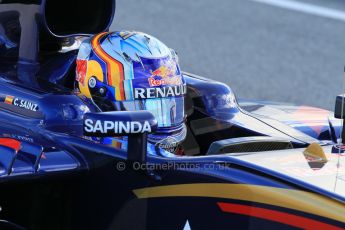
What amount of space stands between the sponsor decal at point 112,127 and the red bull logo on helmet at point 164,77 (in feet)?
2.03

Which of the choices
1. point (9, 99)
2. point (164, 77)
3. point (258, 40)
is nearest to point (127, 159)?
point (164, 77)

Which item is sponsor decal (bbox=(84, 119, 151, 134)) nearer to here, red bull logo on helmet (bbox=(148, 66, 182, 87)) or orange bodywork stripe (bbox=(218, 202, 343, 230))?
orange bodywork stripe (bbox=(218, 202, 343, 230))

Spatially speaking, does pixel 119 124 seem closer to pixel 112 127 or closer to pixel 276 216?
pixel 112 127

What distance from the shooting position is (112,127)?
2.84 metres

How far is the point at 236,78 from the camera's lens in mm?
7730

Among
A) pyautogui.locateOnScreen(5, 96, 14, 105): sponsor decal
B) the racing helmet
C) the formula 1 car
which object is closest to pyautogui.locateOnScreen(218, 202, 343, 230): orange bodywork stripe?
the formula 1 car

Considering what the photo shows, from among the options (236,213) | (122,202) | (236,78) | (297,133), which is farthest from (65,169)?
(236,78)

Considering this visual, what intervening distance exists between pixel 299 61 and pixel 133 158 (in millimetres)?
5479

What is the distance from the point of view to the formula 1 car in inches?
112

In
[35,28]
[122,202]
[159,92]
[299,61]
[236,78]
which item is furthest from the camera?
[299,61]

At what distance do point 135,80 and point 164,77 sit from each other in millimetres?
132

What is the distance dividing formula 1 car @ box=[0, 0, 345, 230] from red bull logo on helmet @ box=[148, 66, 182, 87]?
0.29 meters

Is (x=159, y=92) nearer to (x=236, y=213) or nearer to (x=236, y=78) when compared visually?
(x=236, y=213)

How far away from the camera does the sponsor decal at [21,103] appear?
3498 mm
